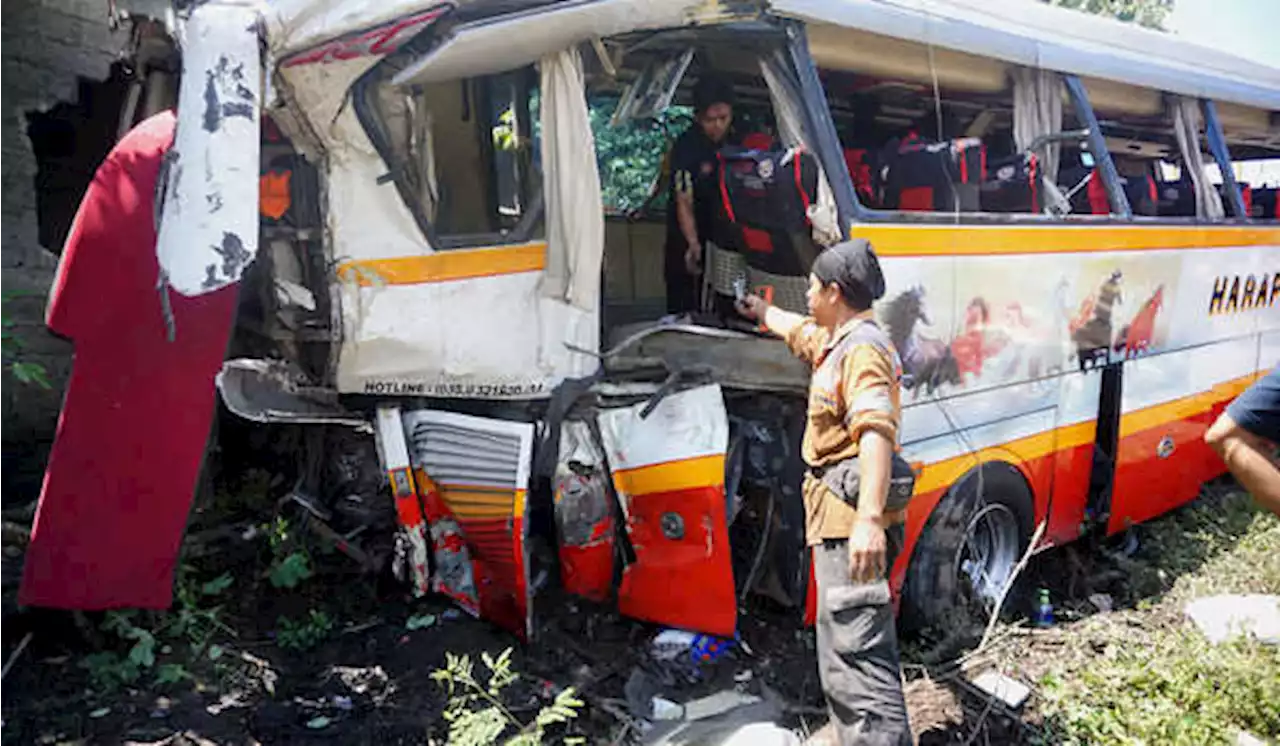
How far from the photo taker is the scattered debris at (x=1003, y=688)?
3.35 meters

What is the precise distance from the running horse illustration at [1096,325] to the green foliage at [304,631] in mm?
3669

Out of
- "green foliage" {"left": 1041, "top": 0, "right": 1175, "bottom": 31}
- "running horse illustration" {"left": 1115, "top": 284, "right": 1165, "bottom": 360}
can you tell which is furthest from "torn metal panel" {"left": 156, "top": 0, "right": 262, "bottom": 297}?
"green foliage" {"left": 1041, "top": 0, "right": 1175, "bottom": 31}

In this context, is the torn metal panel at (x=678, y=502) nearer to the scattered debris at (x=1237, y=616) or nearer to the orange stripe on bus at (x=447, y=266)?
the orange stripe on bus at (x=447, y=266)

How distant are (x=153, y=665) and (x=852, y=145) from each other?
4629 mm

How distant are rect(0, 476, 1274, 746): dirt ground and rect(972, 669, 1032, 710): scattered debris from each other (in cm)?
4

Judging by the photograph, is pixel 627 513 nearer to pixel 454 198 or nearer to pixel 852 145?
pixel 454 198

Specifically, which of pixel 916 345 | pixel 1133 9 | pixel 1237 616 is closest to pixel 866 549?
pixel 916 345

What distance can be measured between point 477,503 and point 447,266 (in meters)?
0.89

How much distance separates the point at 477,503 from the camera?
3270mm

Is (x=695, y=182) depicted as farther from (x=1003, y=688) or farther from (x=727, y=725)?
(x=1003, y=688)

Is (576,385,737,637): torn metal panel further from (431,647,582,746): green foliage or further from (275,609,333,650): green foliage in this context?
(275,609,333,650): green foliage

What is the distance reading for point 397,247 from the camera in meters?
3.10

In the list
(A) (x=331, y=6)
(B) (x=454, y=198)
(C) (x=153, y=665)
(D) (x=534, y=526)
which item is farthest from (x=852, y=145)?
(C) (x=153, y=665)

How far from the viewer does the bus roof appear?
3.31m
